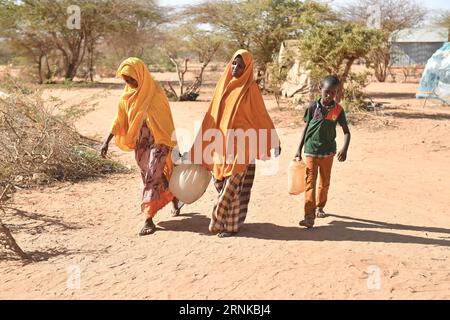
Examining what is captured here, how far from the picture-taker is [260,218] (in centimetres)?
484

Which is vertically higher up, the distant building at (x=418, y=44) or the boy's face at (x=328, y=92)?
the distant building at (x=418, y=44)

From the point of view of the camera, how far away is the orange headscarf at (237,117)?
13.6ft

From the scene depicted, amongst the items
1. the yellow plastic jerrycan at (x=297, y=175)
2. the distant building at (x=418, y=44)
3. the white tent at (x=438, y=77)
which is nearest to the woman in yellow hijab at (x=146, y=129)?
the yellow plastic jerrycan at (x=297, y=175)

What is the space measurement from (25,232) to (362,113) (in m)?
8.67

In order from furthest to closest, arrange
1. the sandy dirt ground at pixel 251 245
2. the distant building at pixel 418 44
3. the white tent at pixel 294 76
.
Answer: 1. the distant building at pixel 418 44
2. the white tent at pixel 294 76
3. the sandy dirt ground at pixel 251 245

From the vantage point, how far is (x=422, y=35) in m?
30.0

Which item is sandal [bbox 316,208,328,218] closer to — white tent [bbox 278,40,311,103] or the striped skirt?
the striped skirt

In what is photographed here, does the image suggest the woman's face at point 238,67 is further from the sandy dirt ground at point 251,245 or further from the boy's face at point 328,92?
the sandy dirt ground at point 251,245

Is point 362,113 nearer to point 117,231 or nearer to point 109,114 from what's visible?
point 109,114

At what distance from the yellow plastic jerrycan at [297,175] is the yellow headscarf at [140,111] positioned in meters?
1.05

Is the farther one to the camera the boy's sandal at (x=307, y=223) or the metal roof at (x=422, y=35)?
the metal roof at (x=422, y=35)

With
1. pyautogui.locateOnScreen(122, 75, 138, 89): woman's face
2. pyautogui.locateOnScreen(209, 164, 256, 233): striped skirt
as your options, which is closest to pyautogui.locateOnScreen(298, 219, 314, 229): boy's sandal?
pyautogui.locateOnScreen(209, 164, 256, 233): striped skirt

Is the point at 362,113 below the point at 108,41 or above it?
below

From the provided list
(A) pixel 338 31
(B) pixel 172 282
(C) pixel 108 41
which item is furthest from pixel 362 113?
(C) pixel 108 41
